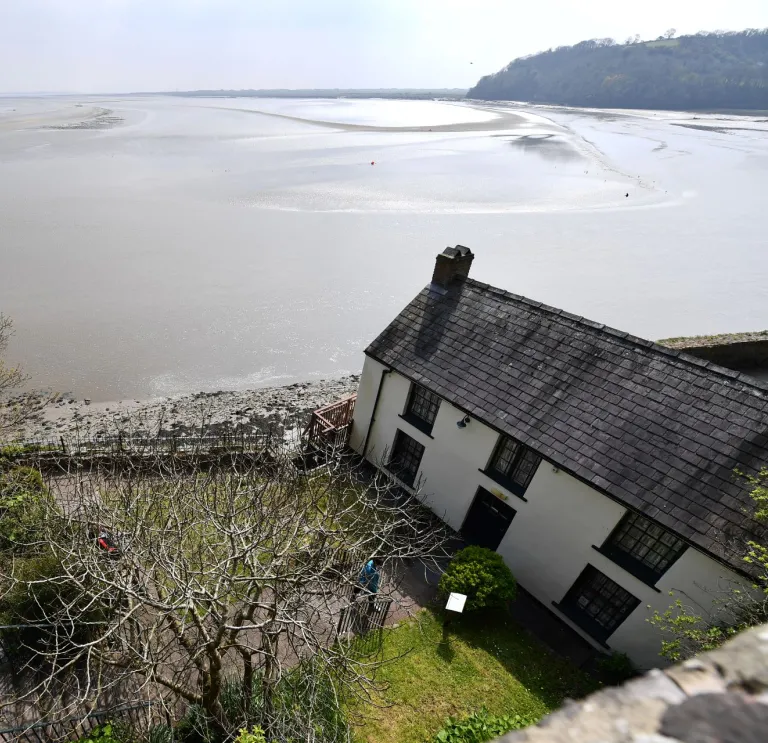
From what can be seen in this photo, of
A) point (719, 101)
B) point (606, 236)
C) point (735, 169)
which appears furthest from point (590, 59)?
point (606, 236)

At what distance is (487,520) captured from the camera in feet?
44.6

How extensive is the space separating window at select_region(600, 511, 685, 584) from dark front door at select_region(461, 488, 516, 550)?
2.73m

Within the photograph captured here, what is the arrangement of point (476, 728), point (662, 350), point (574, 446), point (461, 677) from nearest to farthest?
point (476, 728)
point (461, 677)
point (574, 446)
point (662, 350)

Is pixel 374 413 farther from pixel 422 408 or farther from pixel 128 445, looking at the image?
pixel 128 445

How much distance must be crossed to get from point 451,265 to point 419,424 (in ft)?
17.6

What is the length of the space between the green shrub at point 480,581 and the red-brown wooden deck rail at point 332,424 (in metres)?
6.49

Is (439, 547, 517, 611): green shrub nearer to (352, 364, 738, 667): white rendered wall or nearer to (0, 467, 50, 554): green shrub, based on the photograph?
(352, 364, 738, 667): white rendered wall

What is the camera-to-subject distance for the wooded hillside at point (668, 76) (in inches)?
6043

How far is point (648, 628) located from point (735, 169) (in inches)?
2725

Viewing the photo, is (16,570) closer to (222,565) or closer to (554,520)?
(222,565)

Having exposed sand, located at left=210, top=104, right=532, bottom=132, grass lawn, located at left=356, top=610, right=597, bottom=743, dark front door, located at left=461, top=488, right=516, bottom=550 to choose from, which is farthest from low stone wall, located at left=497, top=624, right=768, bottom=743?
exposed sand, located at left=210, top=104, right=532, bottom=132

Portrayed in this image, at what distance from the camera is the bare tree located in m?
7.02

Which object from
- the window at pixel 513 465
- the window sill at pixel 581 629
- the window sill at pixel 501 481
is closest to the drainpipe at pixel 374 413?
the window sill at pixel 501 481

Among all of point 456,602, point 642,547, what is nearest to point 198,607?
point 456,602
